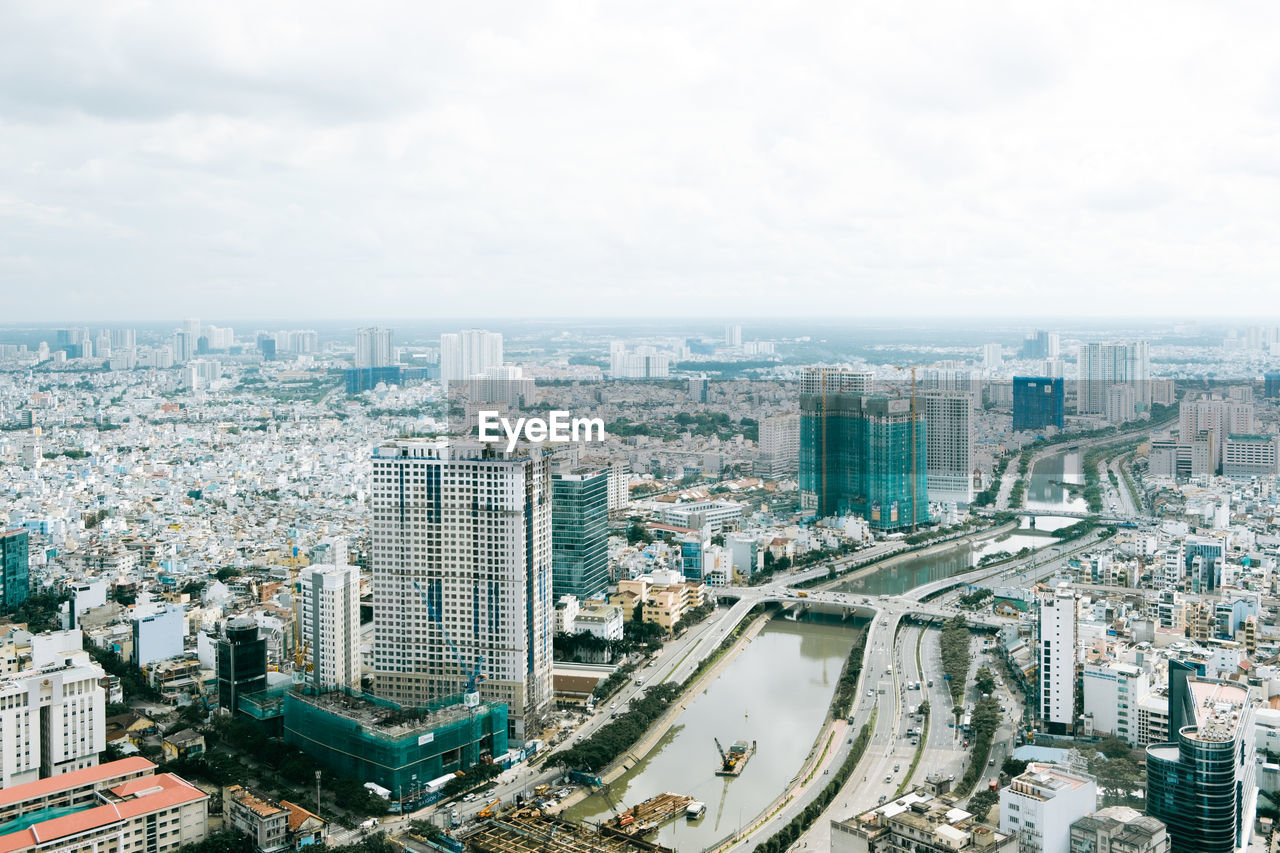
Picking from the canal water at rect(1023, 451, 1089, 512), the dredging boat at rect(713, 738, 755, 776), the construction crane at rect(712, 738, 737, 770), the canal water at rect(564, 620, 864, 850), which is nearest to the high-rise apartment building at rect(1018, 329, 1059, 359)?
the canal water at rect(1023, 451, 1089, 512)

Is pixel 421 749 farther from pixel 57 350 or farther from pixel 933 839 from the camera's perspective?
pixel 57 350

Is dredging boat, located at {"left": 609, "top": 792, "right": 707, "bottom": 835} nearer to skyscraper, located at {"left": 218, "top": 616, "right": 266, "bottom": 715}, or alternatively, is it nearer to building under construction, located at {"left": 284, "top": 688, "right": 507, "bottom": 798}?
building under construction, located at {"left": 284, "top": 688, "right": 507, "bottom": 798}

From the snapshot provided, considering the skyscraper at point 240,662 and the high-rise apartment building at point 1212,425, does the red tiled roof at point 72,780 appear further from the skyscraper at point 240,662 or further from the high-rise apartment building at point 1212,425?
the high-rise apartment building at point 1212,425

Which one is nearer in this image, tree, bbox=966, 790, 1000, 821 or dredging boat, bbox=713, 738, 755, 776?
tree, bbox=966, 790, 1000, 821

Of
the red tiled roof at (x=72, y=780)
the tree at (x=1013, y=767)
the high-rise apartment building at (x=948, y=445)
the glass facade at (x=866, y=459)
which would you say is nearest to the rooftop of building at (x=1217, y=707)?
the tree at (x=1013, y=767)

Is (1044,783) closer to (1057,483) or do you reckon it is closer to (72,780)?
(72,780)

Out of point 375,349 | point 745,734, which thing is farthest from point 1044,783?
point 375,349

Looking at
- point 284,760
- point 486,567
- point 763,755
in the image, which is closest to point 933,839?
point 763,755
